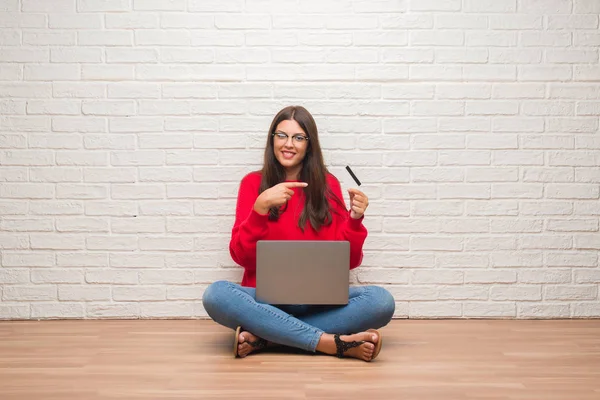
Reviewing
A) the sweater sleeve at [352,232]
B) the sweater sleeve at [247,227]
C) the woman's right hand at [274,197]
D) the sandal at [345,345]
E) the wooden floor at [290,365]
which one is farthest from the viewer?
the sweater sleeve at [352,232]

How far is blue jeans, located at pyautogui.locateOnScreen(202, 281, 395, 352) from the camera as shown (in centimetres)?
245

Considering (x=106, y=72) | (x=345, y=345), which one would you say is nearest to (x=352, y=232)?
(x=345, y=345)

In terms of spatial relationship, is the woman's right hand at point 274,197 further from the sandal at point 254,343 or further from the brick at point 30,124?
the brick at point 30,124

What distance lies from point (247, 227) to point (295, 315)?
0.40 metres

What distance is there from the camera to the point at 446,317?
10.5ft

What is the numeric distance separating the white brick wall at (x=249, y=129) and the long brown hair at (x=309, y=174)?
26cm

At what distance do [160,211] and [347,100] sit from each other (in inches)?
40.2

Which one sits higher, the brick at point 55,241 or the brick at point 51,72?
the brick at point 51,72

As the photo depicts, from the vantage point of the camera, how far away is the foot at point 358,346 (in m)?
2.38

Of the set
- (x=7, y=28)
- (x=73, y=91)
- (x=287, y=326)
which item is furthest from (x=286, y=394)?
(x=7, y=28)

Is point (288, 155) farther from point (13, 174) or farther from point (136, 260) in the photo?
point (13, 174)

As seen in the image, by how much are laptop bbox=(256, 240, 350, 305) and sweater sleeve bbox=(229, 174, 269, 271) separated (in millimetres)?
190

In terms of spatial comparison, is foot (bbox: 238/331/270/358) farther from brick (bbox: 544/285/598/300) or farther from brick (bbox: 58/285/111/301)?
brick (bbox: 544/285/598/300)

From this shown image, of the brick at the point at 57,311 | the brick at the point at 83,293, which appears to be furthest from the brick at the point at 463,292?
the brick at the point at 57,311
